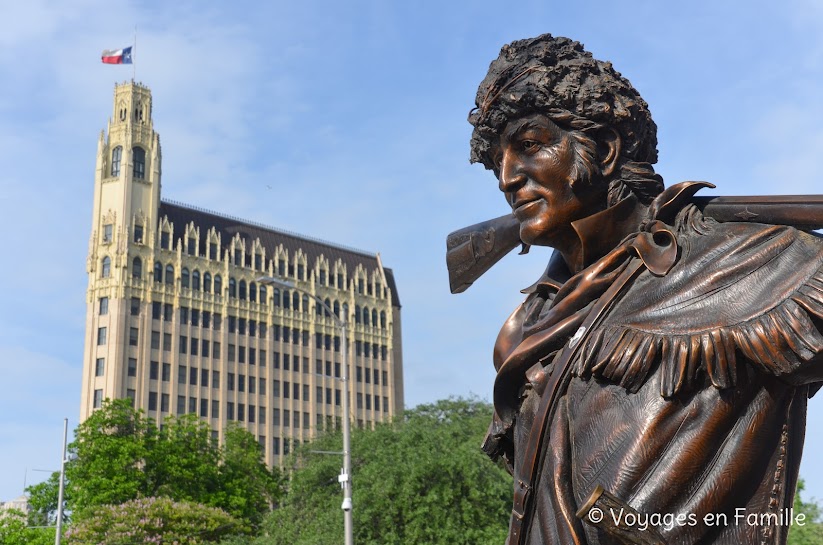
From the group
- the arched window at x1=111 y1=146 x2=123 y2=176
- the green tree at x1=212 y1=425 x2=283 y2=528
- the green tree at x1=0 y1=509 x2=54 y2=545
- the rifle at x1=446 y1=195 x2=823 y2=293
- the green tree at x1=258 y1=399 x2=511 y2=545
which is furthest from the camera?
the arched window at x1=111 y1=146 x2=123 y2=176

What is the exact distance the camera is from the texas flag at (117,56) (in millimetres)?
80625

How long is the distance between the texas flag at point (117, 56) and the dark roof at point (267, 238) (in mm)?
12617

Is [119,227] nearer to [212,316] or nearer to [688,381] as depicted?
[212,316]

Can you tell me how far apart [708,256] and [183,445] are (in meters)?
52.0

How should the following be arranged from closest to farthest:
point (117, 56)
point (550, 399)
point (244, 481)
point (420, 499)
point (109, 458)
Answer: point (550, 399)
point (420, 499)
point (109, 458)
point (244, 481)
point (117, 56)

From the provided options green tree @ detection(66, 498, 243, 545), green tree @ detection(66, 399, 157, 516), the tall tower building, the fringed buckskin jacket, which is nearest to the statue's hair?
the fringed buckskin jacket

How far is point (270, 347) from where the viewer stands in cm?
8919

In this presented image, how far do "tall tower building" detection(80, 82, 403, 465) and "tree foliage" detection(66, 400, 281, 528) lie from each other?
23801 millimetres

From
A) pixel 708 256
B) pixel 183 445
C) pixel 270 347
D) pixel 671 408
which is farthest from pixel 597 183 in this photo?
pixel 270 347

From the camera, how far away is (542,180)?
271 cm

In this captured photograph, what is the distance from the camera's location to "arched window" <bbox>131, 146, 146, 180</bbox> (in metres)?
83.5

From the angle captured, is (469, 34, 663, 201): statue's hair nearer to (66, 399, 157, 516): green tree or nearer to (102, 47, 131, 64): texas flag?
(66, 399, 157, 516): green tree

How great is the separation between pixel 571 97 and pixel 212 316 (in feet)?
279

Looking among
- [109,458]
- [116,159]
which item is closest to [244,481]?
[109,458]
